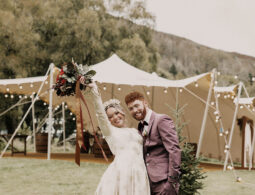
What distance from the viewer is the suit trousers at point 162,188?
9.43 ft

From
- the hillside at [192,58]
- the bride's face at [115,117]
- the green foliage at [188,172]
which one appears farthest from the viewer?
the hillside at [192,58]

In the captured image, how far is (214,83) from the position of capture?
1030 centimetres

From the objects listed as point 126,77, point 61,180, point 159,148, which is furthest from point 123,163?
point 126,77

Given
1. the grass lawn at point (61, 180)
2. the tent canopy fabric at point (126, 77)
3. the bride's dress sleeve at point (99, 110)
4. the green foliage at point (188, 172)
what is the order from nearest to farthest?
the bride's dress sleeve at point (99, 110), the green foliage at point (188, 172), the grass lawn at point (61, 180), the tent canopy fabric at point (126, 77)

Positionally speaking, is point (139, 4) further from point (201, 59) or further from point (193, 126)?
point (201, 59)

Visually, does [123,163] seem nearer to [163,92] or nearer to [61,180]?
[61,180]

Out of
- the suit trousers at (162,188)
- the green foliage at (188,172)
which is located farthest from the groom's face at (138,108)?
the green foliage at (188,172)

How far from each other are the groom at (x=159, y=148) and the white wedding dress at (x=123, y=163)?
0.10 meters

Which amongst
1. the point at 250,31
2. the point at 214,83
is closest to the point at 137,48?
the point at 214,83

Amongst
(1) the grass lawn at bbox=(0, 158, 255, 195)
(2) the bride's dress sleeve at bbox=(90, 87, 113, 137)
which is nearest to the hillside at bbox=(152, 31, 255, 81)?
(1) the grass lawn at bbox=(0, 158, 255, 195)

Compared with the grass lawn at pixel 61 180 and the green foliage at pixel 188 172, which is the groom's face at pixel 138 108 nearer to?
the green foliage at pixel 188 172

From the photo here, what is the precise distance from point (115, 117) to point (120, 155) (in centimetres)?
37

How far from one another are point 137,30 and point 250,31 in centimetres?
7874

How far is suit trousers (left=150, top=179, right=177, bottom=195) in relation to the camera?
9.43 feet
